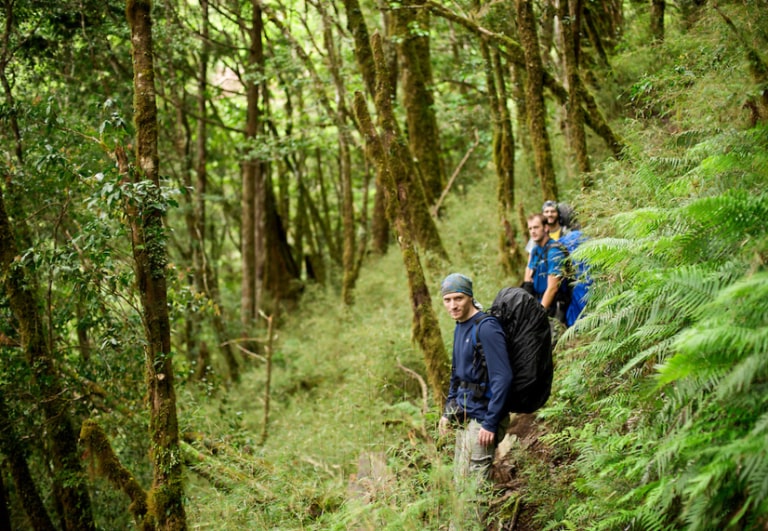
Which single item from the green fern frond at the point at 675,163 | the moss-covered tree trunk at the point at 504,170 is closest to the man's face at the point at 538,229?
the green fern frond at the point at 675,163

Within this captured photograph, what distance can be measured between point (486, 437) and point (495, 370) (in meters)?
0.53

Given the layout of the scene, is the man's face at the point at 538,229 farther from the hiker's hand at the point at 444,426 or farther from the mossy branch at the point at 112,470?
the mossy branch at the point at 112,470

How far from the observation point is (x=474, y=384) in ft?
16.6

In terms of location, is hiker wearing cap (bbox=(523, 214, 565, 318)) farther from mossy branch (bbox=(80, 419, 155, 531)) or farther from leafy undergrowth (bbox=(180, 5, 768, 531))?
mossy branch (bbox=(80, 419, 155, 531))

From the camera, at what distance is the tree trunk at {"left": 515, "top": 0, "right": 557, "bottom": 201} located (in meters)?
9.20

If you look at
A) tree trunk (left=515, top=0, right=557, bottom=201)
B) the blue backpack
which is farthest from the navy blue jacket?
tree trunk (left=515, top=0, right=557, bottom=201)

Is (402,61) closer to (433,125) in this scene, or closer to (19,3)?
(433,125)

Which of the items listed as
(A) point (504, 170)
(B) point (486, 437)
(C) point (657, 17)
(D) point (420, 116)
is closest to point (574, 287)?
(B) point (486, 437)

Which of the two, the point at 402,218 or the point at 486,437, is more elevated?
the point at 402,218

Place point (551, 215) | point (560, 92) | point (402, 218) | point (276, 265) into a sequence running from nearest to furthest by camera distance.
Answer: point (551, 215), point (402, 218), point (560, 92), point (276, 265)

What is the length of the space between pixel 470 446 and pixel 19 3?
9160mm

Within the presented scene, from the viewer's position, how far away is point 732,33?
22.1 ft

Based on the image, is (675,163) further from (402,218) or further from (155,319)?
(155,319)

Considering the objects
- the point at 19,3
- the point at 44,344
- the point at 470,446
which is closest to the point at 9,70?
the point at 19,3
